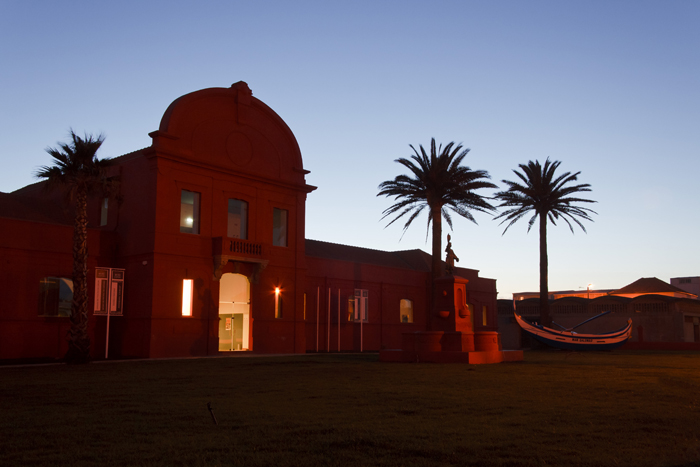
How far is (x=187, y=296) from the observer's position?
30.7 m

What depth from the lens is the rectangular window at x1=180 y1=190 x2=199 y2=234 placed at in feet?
102

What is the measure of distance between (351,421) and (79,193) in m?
18.7

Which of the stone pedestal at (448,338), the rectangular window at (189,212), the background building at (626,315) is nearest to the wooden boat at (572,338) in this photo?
the stone pedestal at (448,338)

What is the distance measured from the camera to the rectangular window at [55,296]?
2800 centimetres

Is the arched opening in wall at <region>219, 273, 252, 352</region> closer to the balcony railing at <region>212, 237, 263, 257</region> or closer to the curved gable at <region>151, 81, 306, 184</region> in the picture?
the balcony railing at <region>212, 237, 263, 257</region>

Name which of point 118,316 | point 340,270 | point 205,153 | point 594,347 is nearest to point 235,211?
point 205,153

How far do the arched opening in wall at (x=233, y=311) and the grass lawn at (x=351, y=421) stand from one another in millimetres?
17270

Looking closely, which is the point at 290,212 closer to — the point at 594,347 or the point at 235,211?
the point at 235,211

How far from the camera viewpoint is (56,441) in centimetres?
802

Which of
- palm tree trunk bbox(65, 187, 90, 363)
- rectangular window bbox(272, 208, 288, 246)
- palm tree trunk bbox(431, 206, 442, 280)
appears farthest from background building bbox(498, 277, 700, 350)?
palm tree trunk bbox(65, 187, 90, 363)

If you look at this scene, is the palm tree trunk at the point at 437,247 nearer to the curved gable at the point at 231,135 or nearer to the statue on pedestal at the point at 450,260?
the curved gable at the point at 231,135

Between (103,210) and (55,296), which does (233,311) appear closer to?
(103,210)

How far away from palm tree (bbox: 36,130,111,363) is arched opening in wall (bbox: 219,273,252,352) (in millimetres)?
10834

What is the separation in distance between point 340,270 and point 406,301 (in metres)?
7.84
